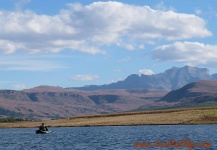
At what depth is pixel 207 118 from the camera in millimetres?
140500

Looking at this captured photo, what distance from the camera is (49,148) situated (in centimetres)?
7325

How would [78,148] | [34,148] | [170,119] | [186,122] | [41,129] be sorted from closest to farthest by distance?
[78,148], [34,148], [41,129], [186,122], [170,119]

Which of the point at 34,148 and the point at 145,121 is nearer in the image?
the point at 34,148

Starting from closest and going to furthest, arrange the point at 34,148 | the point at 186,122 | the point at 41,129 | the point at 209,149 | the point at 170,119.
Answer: the point at 209,149 < the point at 34,148 < the point at 41,129 < the point at 186,122 < the point at 170,119

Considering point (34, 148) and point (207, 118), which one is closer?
point (34, 148)

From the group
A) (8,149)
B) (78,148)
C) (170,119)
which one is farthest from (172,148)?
(170,119)

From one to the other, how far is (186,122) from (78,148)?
7562 cm

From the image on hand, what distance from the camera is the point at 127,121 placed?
15912 centimetres

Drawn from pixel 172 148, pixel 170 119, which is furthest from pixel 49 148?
pixel 170 119

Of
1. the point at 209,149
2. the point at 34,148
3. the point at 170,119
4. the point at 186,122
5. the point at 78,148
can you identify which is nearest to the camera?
the point at 209,149

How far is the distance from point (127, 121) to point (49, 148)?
87773 millimetres

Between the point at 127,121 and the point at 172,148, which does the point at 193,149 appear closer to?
the point at 172,148

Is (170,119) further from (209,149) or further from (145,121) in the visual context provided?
(209,149)

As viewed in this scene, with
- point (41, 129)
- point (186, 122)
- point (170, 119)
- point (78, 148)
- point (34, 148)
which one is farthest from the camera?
point (170, 119)
